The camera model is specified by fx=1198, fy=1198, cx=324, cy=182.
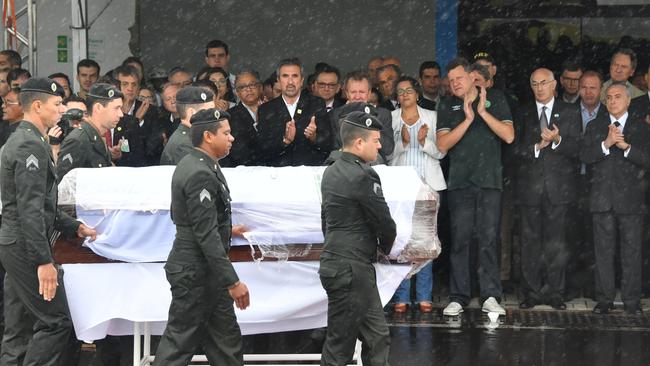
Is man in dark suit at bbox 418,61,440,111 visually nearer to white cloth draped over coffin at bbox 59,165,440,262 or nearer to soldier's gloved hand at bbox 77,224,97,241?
white cloth draped over coffin at bbox 59,165,440,262

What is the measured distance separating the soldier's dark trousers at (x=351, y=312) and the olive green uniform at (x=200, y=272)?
0.60 meters

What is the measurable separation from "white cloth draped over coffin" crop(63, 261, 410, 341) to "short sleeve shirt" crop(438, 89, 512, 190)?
8.57ft

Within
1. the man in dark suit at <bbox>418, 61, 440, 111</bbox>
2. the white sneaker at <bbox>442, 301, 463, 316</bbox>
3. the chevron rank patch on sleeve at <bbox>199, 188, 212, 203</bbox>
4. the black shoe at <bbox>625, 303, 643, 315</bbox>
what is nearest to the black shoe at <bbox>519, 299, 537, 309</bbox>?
the white sneaker at <bbox>442, 301, 463, 316</bbox>

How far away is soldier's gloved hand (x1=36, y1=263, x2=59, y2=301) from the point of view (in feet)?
23.6

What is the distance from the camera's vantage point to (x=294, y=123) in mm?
10133

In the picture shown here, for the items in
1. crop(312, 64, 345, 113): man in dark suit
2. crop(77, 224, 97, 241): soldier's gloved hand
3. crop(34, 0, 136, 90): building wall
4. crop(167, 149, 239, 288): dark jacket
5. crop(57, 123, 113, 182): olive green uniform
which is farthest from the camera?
crop(34, 0, 136, 90): building wall

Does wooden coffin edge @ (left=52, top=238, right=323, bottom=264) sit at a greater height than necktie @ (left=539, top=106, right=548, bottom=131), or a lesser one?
lesser

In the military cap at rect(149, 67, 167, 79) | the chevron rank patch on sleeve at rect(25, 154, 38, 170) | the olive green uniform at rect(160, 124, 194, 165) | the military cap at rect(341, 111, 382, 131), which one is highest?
the military cap at rect(149, 67, 167, 79)

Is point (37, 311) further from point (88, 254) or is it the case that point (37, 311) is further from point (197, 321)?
point (197, 321)

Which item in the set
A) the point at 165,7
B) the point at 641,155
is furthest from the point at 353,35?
the point at 641,155

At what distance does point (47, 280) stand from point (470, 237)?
4.53 metres

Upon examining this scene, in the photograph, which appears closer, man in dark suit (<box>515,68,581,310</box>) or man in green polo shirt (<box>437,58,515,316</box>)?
man in green polo shirt (<box>437,58,515,316</box>)

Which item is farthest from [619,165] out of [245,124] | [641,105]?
[245,124]

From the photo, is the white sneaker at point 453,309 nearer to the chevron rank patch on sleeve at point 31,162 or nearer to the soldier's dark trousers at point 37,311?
the soldier's dark trousers at point 37,311
